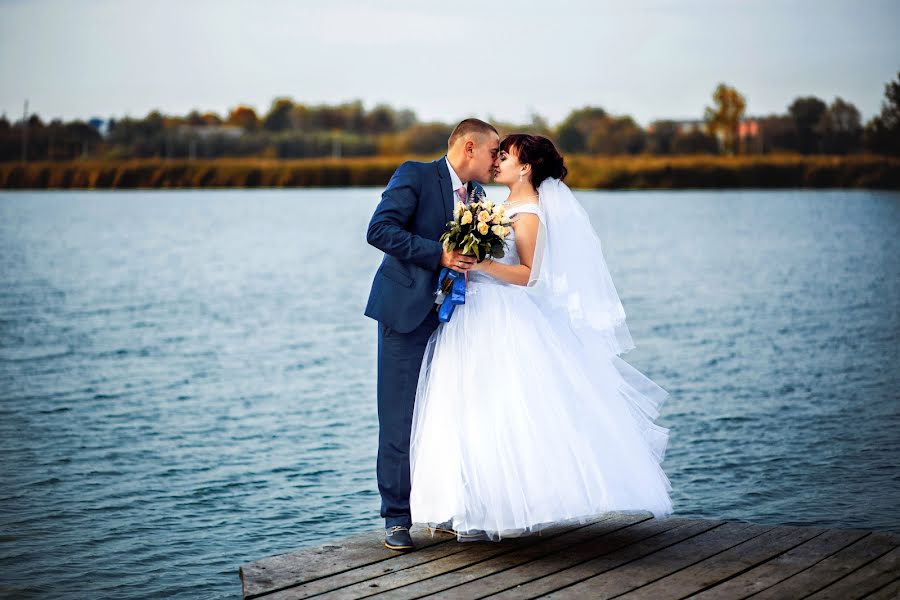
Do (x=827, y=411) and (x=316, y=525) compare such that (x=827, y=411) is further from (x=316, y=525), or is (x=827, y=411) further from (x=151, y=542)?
(x=151, y=542)

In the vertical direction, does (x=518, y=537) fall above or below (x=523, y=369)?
below

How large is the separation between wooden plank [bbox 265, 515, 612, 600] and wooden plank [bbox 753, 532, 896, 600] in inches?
46.3

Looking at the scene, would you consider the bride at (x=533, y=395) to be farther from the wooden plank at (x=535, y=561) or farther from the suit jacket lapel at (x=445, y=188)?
the suit jacket lapel at (x=445, y=188)

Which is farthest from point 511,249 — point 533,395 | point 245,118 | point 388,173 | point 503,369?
point 245,118

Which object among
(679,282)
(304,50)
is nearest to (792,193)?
(304,50)

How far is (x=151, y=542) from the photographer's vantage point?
7.66m

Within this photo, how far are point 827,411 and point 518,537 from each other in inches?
319

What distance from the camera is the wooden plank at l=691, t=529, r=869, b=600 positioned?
4.23 m

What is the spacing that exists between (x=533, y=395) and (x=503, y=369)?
189 millimetres

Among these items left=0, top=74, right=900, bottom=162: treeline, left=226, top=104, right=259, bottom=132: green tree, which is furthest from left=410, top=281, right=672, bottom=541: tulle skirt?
left=226, top=104, right=259, bottom=132: green tree

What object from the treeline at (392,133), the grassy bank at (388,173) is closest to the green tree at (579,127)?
the treeline at (392,133)

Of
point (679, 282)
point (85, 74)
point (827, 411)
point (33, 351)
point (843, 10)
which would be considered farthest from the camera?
point (85, 74)

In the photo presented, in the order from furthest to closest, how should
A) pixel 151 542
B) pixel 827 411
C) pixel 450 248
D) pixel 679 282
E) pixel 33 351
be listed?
pixel 679 282 → pixel 33 351 → pixel 827 411 → pixel 151 542 → pixel 450 248

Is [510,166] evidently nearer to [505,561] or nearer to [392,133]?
[505,561]
